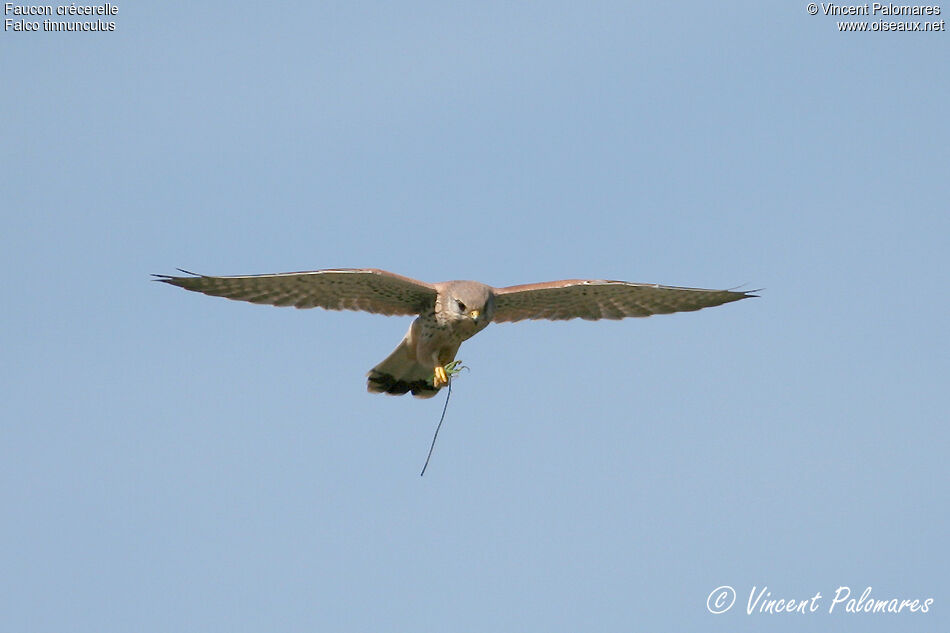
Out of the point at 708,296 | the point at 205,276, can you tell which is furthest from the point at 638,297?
the point at 205,276

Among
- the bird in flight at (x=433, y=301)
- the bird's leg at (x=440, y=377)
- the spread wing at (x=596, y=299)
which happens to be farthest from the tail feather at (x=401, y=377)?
the spread wing at (x=596, y=299)

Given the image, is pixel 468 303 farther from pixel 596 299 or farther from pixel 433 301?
pixel 596 299

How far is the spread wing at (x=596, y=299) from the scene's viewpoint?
51.9ft

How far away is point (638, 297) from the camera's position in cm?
1642

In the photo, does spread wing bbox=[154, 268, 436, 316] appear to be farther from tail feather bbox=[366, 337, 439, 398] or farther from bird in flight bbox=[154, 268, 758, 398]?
tail feather bbox=[366, 337, 439, 398]

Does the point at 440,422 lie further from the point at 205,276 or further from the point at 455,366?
the point at 205,276

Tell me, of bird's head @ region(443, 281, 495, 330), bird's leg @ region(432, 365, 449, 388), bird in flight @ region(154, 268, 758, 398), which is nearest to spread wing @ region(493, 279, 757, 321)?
bird in flight @ region(154, 268, 758, 398)

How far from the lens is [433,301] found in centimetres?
1539

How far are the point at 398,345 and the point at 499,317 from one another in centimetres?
111

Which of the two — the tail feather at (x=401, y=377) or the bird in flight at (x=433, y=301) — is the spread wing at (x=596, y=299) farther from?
the tail feather at (x=401, y=377)

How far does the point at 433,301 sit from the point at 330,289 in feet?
3.16

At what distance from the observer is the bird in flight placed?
15.0m

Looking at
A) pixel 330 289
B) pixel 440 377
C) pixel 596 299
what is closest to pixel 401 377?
pixel 440 377

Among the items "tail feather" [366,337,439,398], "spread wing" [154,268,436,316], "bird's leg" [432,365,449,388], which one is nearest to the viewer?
"spread wing" [154,268,436,316]
